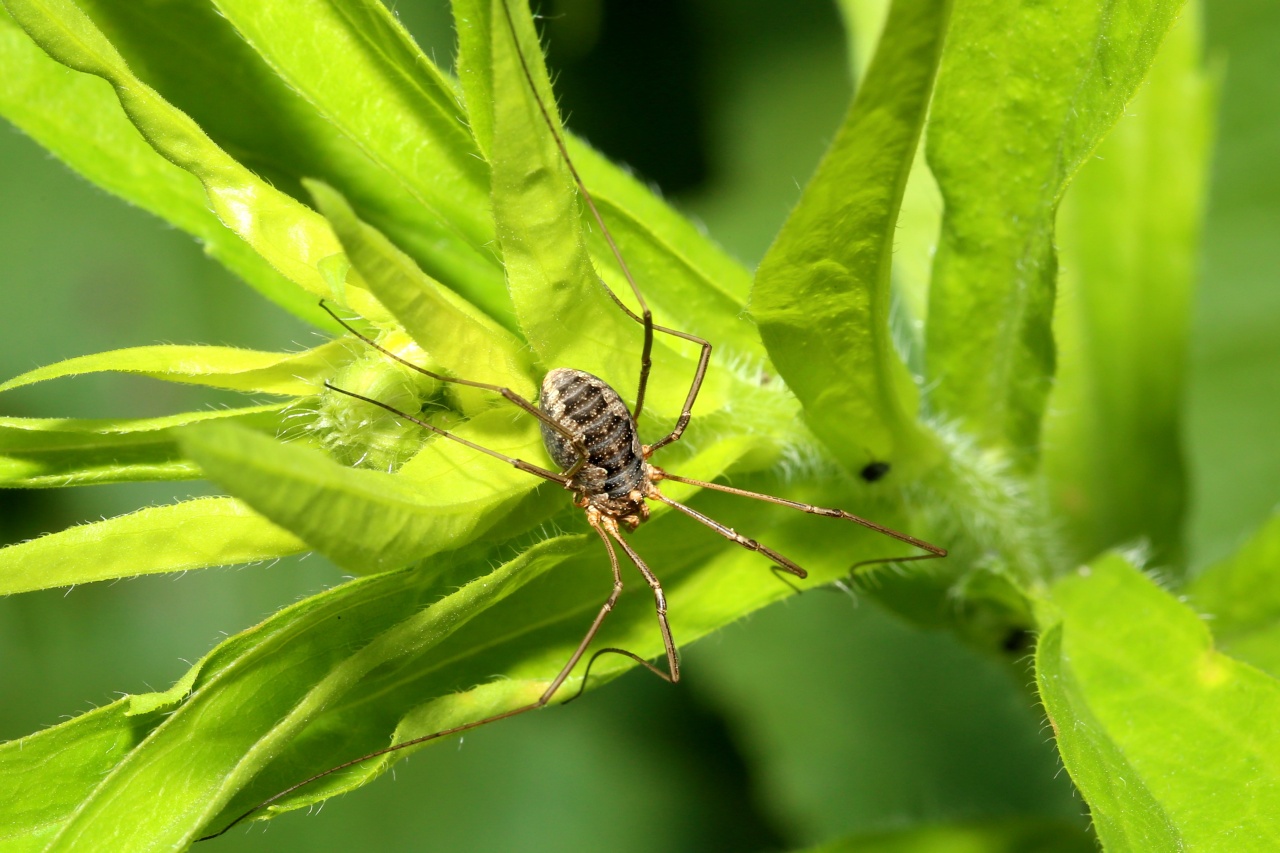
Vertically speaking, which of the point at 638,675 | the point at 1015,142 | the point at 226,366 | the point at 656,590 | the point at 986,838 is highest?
the point at 1015,142

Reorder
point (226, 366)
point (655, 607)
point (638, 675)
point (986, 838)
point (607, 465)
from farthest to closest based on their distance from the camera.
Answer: point (638, 675) < point (986, 838) < point (607, 465) < point (655, 607) < point (226, 366)

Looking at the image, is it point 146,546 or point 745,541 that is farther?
point 745,541

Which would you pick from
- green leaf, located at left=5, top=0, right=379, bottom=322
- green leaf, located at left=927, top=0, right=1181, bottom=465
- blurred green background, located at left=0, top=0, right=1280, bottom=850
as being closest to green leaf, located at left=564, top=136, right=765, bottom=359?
green leaf, located at left=927, top=0, right=1181, bottom=465

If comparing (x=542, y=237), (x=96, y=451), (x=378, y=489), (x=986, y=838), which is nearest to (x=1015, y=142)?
(x=542, y=237)

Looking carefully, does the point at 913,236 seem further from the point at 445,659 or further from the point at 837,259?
the point at 445,659

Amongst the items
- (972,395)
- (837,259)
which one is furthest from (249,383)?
(972,395)

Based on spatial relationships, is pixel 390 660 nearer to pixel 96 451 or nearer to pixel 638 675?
pixel 96 451

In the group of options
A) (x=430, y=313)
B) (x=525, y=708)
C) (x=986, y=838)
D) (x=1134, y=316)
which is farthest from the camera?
(x=1134, y=316)
